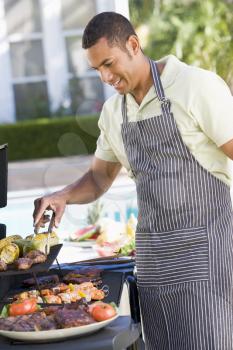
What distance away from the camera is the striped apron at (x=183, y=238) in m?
2.73

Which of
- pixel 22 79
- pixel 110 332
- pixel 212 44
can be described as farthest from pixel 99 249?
pixel 22 79

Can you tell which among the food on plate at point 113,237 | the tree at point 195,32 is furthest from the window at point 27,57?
the food on plate at point 113,237

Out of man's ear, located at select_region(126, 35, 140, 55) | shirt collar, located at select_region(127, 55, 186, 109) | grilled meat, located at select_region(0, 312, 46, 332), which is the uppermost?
man's ear, located at select_region(126, 35, 140, 55)

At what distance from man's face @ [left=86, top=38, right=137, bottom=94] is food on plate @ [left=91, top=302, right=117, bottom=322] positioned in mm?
710

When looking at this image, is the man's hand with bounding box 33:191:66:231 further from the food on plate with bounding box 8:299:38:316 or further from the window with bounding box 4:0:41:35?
the window with bounding box 4:0:41:35

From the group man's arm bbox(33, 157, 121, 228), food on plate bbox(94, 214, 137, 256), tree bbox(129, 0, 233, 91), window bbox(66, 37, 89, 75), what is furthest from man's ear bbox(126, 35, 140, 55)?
window bbox(66, 37, 89, 75)

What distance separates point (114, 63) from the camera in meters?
2.69

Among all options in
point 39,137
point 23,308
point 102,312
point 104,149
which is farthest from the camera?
point 39,137

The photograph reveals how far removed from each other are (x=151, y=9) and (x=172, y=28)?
0.53 meters

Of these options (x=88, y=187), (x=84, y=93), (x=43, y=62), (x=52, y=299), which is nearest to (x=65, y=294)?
(x=52, y=299)

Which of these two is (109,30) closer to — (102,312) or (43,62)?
(102,312)

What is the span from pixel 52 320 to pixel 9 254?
403 millimetres

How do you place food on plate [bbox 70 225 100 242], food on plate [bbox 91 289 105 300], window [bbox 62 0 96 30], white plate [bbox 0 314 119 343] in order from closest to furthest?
white plate [bbox 0 314 119 343] < food on plate [bbox 91 289 105 300] < food on plate [bbox 70 225 100 242] < window [bbox 62 0 96 30]

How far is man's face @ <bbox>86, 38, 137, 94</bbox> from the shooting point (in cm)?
266
